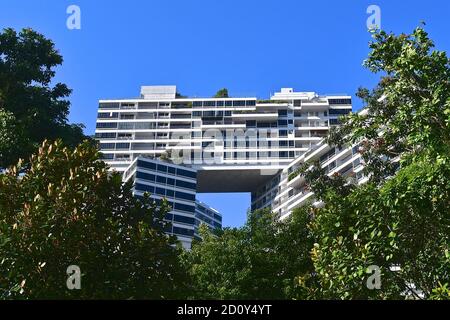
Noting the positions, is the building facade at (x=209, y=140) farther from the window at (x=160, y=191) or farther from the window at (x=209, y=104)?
the window at (x=209, y=104)

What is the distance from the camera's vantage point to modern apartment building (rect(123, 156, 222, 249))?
103 metres

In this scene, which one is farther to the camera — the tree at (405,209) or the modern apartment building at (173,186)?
the modern apartment building at (173,186)

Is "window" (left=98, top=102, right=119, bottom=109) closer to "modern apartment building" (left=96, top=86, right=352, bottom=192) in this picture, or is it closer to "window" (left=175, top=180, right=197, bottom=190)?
"modern apartment building" (left=96, top=86, right=352, bottom=192)

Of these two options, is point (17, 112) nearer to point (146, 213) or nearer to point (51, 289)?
point (146, 213)

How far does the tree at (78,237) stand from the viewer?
41.3 ft

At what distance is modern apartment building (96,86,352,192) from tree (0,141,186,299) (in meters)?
90.6

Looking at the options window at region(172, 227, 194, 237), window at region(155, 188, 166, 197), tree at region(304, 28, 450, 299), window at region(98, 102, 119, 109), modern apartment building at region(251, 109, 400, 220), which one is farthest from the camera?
window at region(98, 102, 119, 109)

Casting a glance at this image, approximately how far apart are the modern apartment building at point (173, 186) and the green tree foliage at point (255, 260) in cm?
7728

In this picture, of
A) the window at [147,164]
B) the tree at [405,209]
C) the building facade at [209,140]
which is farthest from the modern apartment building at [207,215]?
the tree at [405,209]

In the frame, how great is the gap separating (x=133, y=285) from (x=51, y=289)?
2.41 metres

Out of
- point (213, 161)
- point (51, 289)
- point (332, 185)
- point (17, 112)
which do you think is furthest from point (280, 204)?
point (51, 289)

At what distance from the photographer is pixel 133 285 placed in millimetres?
14141

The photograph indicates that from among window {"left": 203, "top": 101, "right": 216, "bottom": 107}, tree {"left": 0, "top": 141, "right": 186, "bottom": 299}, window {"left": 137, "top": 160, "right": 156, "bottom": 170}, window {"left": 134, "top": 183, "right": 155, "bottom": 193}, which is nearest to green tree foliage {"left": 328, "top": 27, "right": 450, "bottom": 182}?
tree {"left": 0, "top": 141, "right": 186, "bottom": 299}

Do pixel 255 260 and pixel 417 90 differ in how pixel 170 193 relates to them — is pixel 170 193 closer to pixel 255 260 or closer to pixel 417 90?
pixel 255 260
